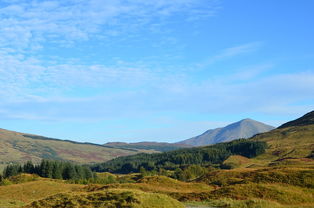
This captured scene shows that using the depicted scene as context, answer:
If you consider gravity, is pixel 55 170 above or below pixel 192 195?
above

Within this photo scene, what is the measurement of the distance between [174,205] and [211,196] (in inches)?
536

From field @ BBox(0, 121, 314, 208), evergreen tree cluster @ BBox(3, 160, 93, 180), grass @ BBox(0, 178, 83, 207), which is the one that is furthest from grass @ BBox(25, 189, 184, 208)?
evergreen tree cluster @ BBox(3, 160, 93, 180)

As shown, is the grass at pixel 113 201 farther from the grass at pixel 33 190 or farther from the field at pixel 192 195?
the grass at pixel 33 190

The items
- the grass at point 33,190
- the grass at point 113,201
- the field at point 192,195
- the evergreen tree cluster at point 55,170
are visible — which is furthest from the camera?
the evergreen tree cluster at point 55,170

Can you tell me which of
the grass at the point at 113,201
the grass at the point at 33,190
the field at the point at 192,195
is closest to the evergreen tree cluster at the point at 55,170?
the grass at the point at 33,190

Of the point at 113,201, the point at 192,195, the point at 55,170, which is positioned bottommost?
the point at 192,195

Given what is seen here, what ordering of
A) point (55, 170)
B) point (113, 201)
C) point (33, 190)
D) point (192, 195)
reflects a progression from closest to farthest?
point (113, 201)
point (192, 195)
point (33, 190)
point (55, 170)

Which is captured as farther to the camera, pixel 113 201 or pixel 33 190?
pixel 33 190

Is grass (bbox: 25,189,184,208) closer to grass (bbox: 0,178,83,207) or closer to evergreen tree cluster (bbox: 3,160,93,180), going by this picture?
grass (bbox: 0,178,83,207)

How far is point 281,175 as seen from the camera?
49.8 metres

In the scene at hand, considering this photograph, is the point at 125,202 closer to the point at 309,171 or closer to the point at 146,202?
the point at 146,202

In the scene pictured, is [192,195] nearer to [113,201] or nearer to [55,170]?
[113,201]

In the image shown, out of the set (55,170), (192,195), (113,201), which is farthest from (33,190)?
(55,170)

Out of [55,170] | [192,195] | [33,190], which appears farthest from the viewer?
[55,170]
